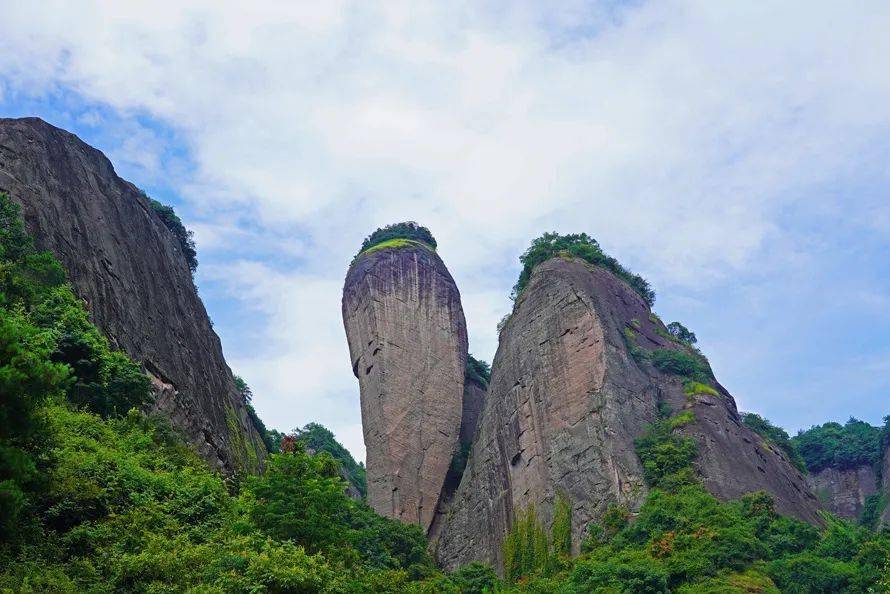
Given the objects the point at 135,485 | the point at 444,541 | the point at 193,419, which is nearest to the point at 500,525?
the point at 444,541

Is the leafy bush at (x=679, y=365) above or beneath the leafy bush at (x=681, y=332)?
beneath

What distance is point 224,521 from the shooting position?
743 inches

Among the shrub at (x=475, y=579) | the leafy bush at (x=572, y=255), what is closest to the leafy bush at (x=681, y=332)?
the leafy bush at (x=572, y=255)

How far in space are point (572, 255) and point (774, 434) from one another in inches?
578

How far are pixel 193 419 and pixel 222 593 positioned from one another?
1358cm

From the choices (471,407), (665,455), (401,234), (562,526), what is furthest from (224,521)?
(401,234)

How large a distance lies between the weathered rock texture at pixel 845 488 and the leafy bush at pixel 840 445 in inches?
19.0

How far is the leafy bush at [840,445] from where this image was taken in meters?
65.2

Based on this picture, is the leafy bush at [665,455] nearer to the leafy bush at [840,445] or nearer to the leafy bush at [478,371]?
the leafy bush at [478,371]

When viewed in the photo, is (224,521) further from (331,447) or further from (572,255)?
(331,447)

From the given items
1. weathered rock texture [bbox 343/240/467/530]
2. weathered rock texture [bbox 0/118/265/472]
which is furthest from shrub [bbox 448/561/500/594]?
weathered rock texture [bbox 343/240/467/530]

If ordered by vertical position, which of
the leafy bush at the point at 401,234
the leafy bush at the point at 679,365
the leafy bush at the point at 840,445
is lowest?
the leafy bush at the point at 679,365

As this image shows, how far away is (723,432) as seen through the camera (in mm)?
41062

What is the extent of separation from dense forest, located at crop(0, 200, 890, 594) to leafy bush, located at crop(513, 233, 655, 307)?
14.5 m
